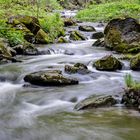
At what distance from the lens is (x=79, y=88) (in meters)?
9.58

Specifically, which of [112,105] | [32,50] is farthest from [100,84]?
[32,50]

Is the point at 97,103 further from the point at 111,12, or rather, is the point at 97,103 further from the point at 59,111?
the point at 111,12

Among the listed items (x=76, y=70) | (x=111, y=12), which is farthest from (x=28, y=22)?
(x=111, y=12)

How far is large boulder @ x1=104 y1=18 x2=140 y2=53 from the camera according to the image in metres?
14.8

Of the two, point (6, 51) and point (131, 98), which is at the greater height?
point (6, 51)

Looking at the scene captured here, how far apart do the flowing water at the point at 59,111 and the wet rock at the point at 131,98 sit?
0.61 feet

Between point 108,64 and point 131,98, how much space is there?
386cm

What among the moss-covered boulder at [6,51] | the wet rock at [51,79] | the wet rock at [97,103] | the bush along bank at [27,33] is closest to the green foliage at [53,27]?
the bush along bank at [27,33]

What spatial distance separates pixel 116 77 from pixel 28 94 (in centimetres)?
308

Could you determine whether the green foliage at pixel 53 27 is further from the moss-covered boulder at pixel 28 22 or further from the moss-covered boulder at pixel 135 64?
the moss-covered boulder at pixel 135 64

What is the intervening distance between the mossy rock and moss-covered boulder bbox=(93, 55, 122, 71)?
5976mm

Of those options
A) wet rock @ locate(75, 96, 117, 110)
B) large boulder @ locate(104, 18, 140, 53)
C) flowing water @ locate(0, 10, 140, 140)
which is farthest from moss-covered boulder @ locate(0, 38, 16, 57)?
wet rock @ locate(75, 96, 117, 110)

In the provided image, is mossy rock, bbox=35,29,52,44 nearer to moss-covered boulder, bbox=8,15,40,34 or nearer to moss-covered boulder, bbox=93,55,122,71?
moss-covered boulder, bbox=8,15,40,34

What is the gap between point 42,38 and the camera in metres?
17.1
